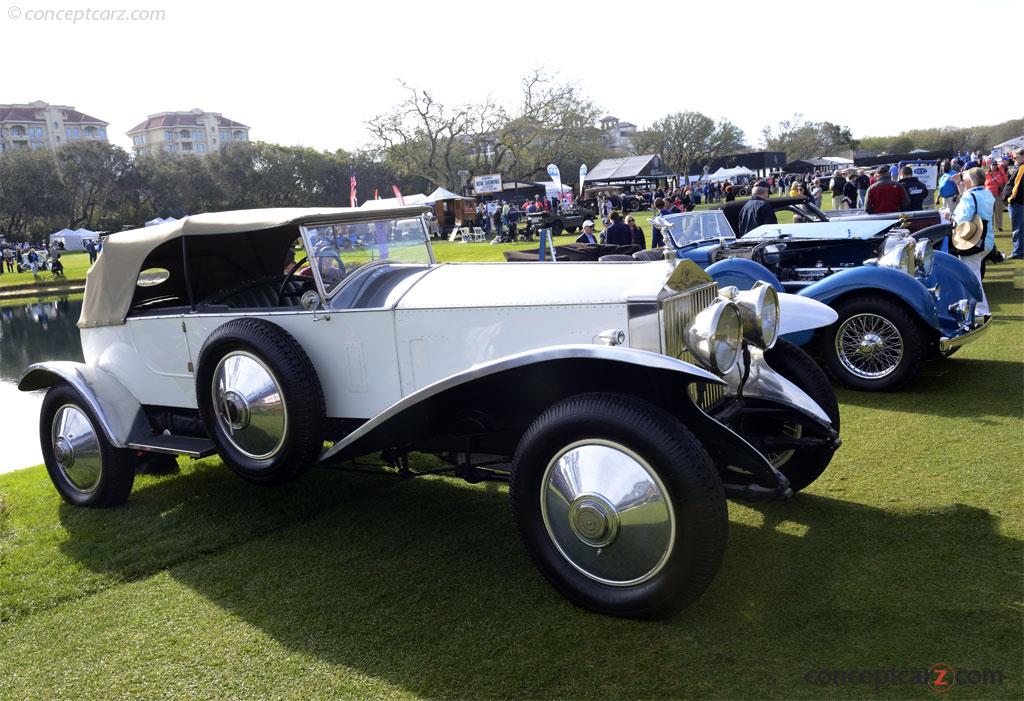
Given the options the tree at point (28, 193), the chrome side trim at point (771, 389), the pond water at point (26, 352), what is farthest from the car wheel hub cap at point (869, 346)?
the tree at point (28, 193)

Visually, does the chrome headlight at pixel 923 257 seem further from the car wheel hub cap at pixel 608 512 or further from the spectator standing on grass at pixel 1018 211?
the spectator standing on grass at pixel 1018 211

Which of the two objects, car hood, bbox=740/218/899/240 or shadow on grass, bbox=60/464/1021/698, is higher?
car hood, bbox=740/218/899/240

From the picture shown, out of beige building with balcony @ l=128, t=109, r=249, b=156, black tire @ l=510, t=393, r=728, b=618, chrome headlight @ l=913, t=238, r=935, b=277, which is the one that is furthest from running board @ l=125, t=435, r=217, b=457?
beige building with balcony @ l=128, t=109, r=249, b=156

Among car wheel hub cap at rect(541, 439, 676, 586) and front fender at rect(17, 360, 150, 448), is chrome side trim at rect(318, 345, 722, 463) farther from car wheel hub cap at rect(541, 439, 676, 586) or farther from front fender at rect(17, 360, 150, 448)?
front fender at rect(17, 360, 150, 448)

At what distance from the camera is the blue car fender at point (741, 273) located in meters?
7.32

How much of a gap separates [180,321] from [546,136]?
184 ft

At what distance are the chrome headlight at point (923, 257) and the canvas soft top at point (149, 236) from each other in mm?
4936

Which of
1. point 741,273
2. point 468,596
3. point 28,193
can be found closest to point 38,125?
point 28,193

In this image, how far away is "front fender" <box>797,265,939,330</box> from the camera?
6.16m

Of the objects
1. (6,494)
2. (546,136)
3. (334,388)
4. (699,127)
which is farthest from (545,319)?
(699,127)

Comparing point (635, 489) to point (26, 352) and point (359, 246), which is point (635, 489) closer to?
point (359, 246)

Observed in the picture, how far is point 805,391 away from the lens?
4.07 metres

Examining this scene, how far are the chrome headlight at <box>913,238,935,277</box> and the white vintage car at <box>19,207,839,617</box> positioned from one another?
9.70 ft

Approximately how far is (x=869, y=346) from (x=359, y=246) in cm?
452
